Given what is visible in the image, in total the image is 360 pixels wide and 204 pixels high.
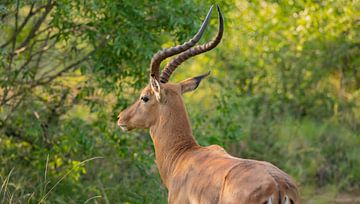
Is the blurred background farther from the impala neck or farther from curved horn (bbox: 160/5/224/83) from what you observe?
curved horn (bbox: 160/5/224/83)

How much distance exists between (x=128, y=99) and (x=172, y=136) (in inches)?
73.2

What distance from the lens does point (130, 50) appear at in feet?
28.1

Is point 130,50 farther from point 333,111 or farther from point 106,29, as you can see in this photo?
point 333,111

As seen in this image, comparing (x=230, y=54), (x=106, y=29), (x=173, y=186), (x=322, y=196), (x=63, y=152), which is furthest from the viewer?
(x=230, y=54)

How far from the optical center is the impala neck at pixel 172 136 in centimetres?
699

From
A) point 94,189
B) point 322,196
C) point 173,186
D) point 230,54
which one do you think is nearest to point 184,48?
point 173,186

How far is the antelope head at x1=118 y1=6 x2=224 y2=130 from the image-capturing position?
6980 mm

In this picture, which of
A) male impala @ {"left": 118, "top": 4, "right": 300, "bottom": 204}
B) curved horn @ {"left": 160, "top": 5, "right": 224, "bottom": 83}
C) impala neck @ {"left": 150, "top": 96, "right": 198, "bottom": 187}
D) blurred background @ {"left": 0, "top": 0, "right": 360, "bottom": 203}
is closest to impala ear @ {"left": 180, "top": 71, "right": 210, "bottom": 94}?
male impala @ {"left": 118, "top": 4, "right": 300, "bottom": 204}

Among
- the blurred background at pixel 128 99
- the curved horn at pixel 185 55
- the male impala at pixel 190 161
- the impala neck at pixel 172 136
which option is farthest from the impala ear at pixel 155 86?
the blurred background at pixel 128 99

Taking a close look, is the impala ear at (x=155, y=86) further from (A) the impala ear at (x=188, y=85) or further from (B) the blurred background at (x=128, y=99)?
(B) the blurred background at (x=128, y=99)

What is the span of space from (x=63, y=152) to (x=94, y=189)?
568mm

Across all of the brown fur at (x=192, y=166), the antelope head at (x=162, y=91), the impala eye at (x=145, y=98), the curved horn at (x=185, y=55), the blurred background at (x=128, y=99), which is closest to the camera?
the brown fur at (x=192, y=166)

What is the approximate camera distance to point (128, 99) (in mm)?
8836

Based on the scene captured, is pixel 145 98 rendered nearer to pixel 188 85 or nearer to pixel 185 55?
pixel 188 85
